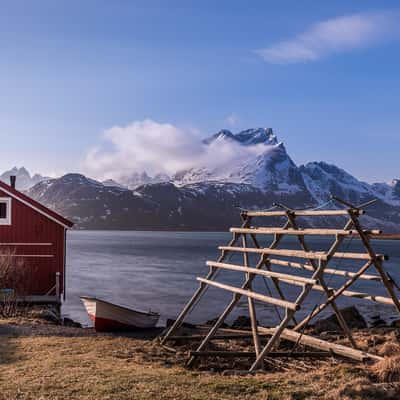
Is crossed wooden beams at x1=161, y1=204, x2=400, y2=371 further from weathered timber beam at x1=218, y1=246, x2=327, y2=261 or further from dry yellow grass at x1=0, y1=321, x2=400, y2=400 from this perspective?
dry yellow grass at x1=0, y1=321, x2=400, y2=400

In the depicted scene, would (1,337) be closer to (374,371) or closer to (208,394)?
(208,394)

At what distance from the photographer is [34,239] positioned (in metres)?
29.9

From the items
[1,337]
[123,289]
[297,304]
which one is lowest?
[123,289]

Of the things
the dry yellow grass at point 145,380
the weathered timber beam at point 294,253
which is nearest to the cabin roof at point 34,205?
the dry yellow grass at point 145,380

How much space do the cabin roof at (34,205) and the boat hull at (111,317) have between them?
27.8 ft

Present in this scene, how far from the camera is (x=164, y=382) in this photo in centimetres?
1084

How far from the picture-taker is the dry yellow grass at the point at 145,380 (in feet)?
32.5

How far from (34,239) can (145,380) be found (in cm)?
2052

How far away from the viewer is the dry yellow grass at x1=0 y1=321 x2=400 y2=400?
32.5 ft

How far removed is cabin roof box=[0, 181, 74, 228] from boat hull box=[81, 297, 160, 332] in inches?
333

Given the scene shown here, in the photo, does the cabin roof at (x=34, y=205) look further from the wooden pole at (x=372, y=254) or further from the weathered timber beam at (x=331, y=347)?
the wooden pole at (x=372, y=254)

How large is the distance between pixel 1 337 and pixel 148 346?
463 cm

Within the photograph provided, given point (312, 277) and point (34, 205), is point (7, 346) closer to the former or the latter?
point (312, 277)

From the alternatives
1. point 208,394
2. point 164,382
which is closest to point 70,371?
point 164,382
